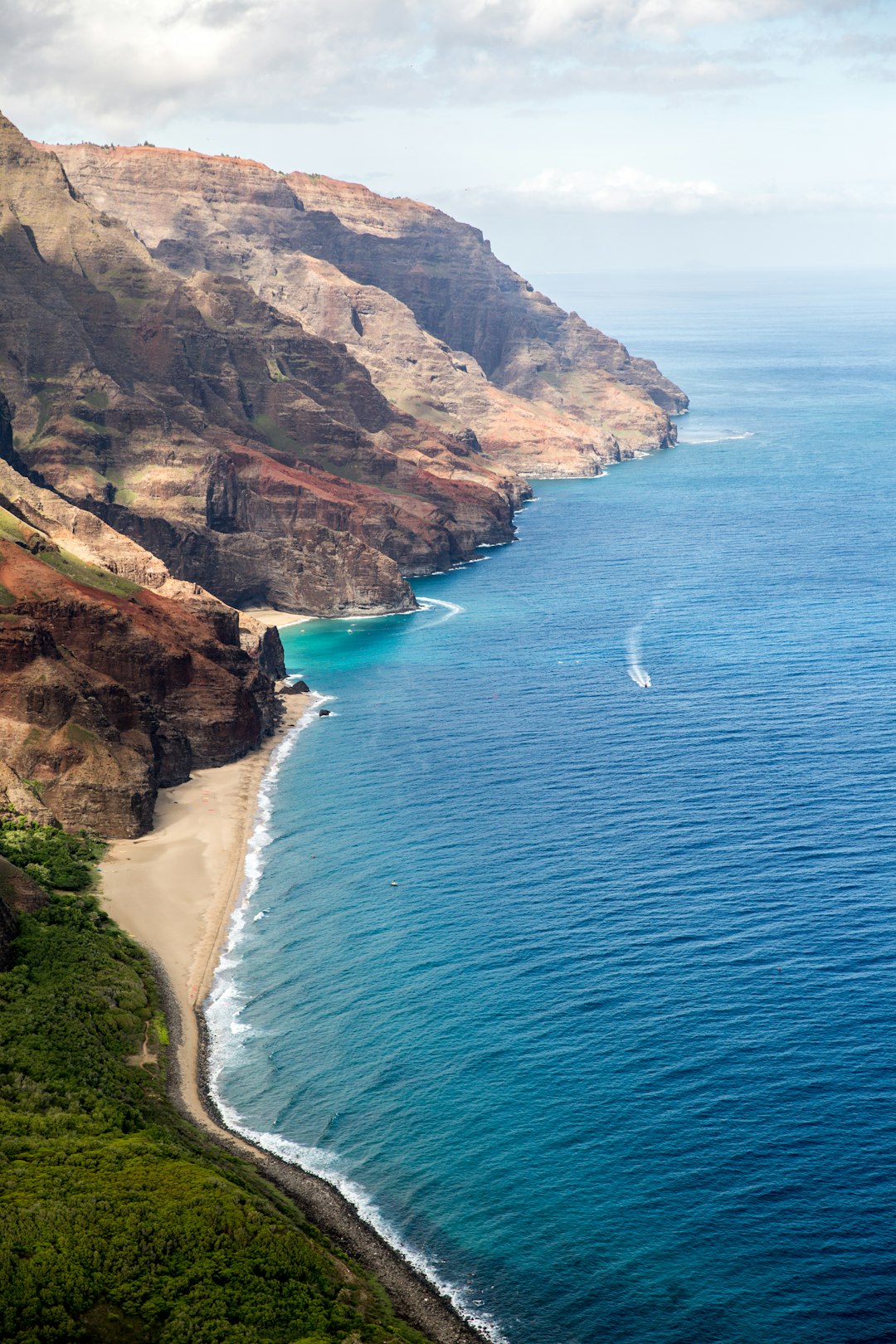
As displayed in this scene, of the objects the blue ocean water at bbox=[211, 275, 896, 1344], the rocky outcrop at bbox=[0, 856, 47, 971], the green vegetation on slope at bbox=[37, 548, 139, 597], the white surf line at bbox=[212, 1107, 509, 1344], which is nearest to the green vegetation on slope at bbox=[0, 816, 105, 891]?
the rocky outcrop at bbox=[0, 856, 47, 971]

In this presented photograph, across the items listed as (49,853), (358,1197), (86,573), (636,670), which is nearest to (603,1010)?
(358,1197)

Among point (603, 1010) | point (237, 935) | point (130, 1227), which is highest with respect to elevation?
point (130, 1227)

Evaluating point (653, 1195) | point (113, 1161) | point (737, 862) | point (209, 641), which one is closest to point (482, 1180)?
point (653, 1195)

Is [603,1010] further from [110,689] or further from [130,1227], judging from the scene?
[110,689]

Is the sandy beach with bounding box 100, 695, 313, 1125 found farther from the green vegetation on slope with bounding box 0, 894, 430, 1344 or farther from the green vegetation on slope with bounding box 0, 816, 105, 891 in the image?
the green vegetation on slope with bounding box 0, 894, 430, 1344

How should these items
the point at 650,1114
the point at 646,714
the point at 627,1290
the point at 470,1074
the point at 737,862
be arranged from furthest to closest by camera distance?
the point at 646,714
the point at 737,862
the point at 470,1074
the point at 650,1114
the point at 627,1290

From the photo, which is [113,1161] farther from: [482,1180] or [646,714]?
[646,714]
